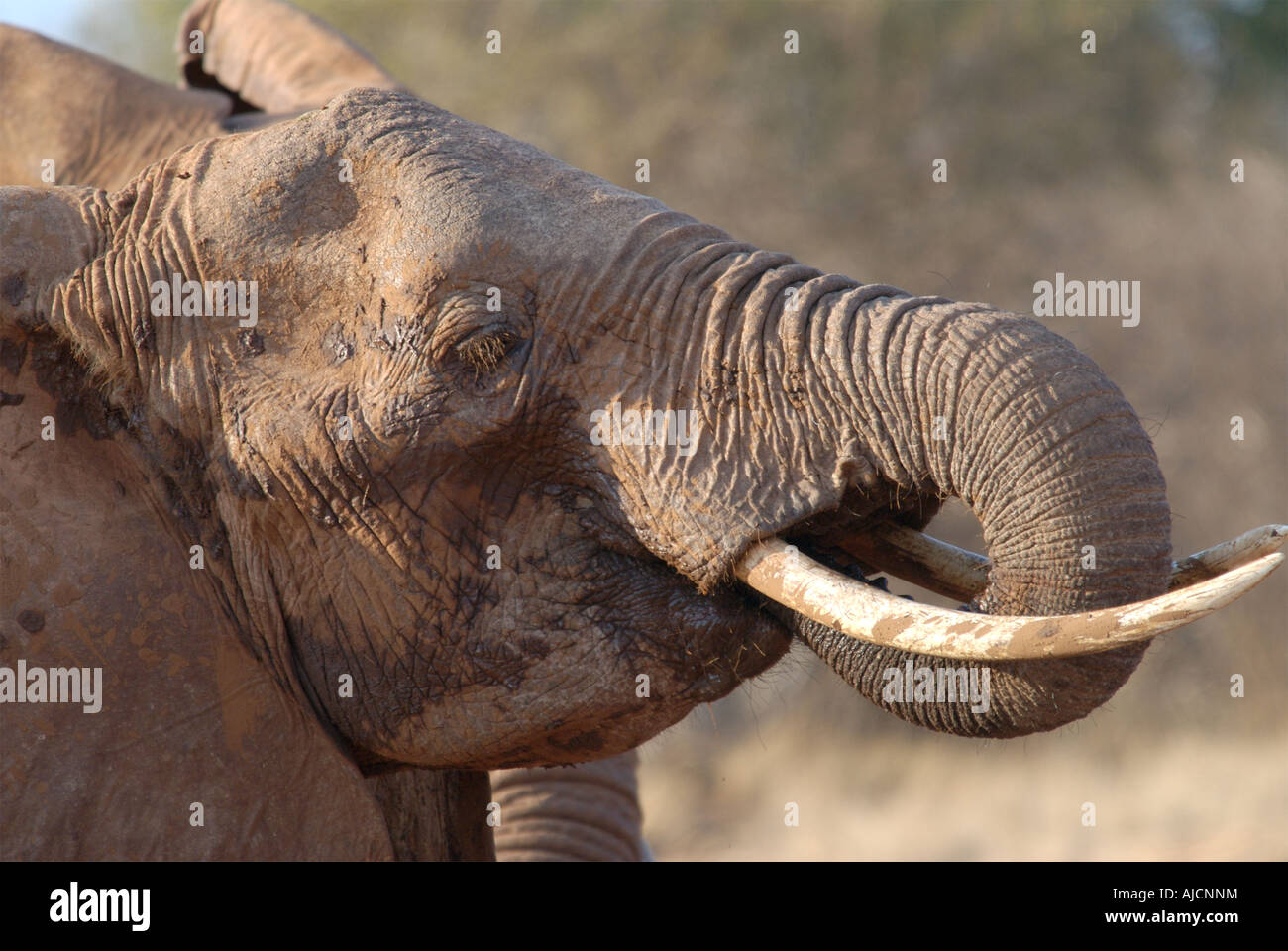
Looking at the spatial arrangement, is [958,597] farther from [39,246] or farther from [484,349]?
[39,246]

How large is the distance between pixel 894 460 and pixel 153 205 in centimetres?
146

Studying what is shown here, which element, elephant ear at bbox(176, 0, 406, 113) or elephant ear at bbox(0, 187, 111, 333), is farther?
elephant ear at bbox(176, 0, 406, 113)

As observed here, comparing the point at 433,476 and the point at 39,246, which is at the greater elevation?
the point at 39,246

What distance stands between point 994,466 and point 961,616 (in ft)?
0.85

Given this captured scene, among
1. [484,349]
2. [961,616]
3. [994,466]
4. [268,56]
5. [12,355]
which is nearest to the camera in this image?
[961,616]

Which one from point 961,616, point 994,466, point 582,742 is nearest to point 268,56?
point 582,742

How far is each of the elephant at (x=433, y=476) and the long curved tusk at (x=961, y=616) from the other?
0.01 metres

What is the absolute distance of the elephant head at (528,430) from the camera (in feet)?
8.38

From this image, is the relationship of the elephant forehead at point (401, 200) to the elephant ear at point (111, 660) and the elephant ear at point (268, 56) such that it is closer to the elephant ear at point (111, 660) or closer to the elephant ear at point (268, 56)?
the elephant ear at point (111, 660)

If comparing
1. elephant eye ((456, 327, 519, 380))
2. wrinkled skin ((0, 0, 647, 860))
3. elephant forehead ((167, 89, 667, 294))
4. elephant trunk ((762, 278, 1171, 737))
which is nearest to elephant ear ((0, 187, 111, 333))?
elephant forehead ((167, 89, 667, 294))

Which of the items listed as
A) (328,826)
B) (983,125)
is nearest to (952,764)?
(983,125)

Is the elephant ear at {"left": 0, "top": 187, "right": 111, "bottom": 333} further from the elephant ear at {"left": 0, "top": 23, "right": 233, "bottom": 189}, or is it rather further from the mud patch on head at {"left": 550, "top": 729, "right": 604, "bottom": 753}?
the elephant ear at {"left": 0, "top": 23, "right": 233, "bottom": 189}

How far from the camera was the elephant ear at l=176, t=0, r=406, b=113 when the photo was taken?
203 inches

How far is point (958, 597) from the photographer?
275 centimetres
